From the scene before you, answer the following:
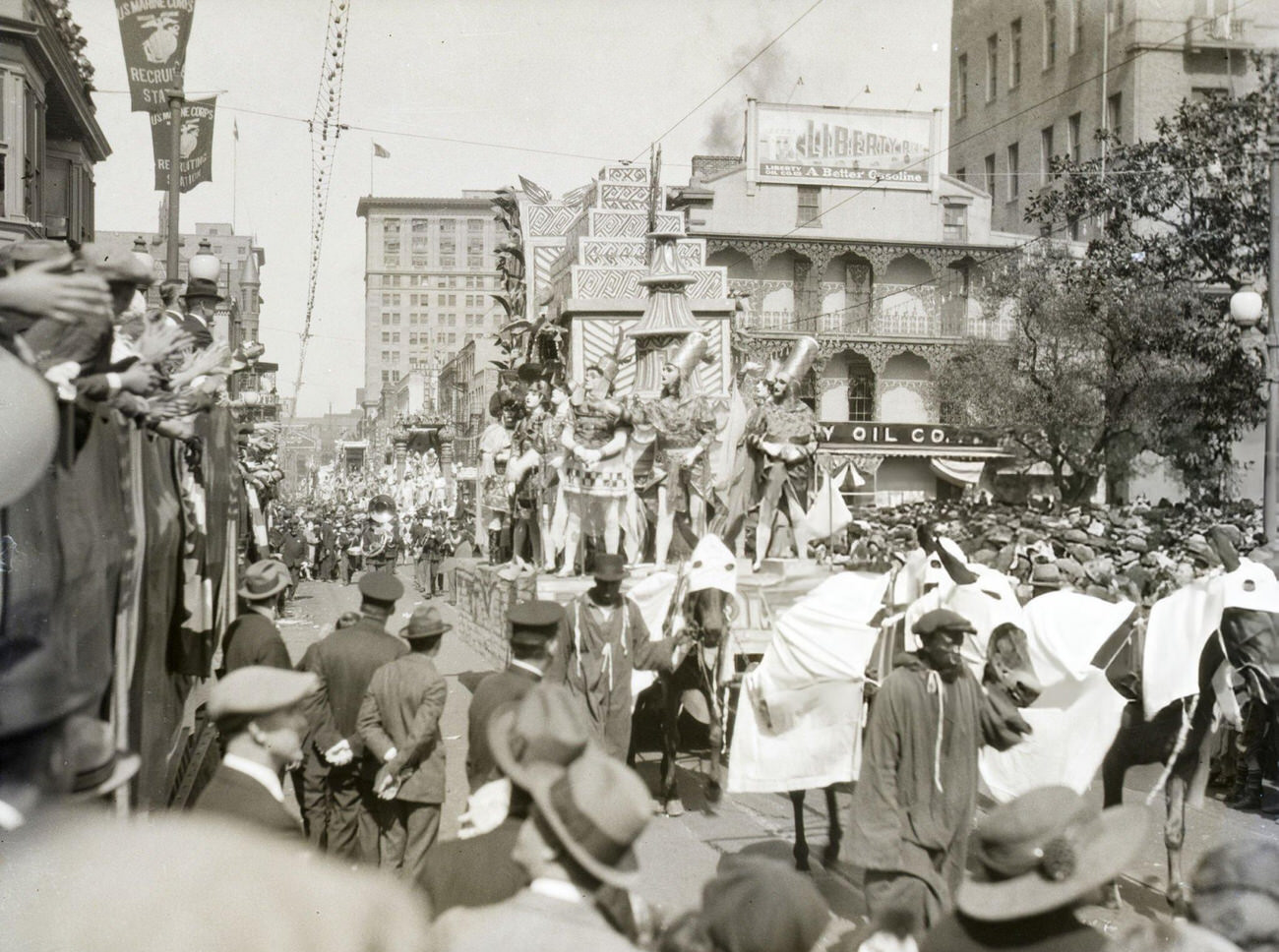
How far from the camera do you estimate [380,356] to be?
76188 mm

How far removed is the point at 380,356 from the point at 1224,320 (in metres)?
57.4

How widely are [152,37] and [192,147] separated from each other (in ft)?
23.6

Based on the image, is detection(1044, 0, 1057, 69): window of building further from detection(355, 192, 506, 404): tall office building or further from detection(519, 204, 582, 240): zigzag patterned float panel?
detection(519, 204, 582, 240): zigzag patterned float panel

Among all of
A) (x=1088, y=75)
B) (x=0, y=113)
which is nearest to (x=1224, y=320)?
(x=1088, y=75)

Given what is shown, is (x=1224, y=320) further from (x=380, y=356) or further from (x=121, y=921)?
(x=380, y=356)

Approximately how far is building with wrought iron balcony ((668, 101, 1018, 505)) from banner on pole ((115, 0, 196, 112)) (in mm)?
40710

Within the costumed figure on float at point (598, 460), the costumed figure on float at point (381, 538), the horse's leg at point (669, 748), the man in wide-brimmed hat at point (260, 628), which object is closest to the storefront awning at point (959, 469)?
the costumed figure on float at point (381, 538)

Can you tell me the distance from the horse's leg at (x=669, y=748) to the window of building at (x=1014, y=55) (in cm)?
3002

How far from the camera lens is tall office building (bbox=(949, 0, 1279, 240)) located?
3008cm

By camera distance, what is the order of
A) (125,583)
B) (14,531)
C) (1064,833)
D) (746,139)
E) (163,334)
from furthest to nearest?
(746,139) < (163,334) < (125,583) < (14,531) < (1064,833)

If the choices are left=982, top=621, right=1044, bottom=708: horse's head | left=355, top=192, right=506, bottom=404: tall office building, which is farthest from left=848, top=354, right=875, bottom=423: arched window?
left=982, top=621, right=1044, bottom=708: horse's head

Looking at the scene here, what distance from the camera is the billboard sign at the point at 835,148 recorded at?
52.2m

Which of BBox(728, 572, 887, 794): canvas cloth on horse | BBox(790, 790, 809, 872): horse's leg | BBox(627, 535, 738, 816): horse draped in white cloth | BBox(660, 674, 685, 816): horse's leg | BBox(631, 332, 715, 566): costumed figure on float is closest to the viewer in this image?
BBox(728, 572, 887, 794): canvas cloth on horse

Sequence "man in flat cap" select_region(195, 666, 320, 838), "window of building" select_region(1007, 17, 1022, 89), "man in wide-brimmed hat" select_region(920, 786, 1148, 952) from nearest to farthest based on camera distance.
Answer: "man in wide-brimmed hat" select_region(920, 786, 1148, 952) → "man in flat cap" select_region(195, 666, 320, 838) → "window of building" select_region(1007, 17, 1022, 89)
